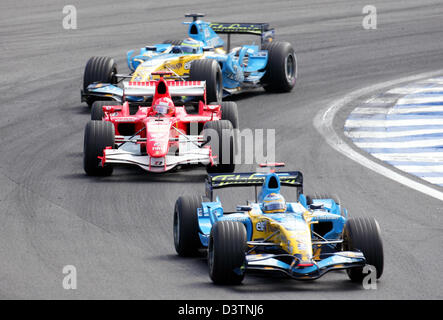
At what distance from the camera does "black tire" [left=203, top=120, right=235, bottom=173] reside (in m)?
16.7

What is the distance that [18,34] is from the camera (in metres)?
33.6

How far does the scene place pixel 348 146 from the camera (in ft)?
62.7

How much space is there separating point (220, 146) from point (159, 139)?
3.48ft

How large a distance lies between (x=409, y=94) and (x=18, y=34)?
15221 mm

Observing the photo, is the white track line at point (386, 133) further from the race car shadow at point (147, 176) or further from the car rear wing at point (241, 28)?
the car rear wing at point (241, 28)

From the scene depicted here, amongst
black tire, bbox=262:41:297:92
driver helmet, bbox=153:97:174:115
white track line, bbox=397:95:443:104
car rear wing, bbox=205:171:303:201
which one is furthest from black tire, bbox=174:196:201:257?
→ black tire, bbox=262:41:297:92

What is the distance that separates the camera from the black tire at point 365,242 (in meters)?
10.7

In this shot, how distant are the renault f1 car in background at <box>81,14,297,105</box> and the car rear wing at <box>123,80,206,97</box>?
80.9 inches

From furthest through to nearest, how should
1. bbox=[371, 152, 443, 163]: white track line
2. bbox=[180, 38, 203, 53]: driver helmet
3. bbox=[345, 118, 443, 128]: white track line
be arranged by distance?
bbox=[180, 38, 203, 53]: driver helmet < bbox=[345, 118, 443, 128]: white track line < bbox=[371, 152, 443, 163]: white track line

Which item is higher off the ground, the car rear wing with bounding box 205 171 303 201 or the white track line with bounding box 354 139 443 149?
the car rear wing with bounding box 205 171 303 201

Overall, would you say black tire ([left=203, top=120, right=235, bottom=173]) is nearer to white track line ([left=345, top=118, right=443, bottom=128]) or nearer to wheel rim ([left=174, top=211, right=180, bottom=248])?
wheel rim ([left=174, top=211, right=180, bottom=248])
